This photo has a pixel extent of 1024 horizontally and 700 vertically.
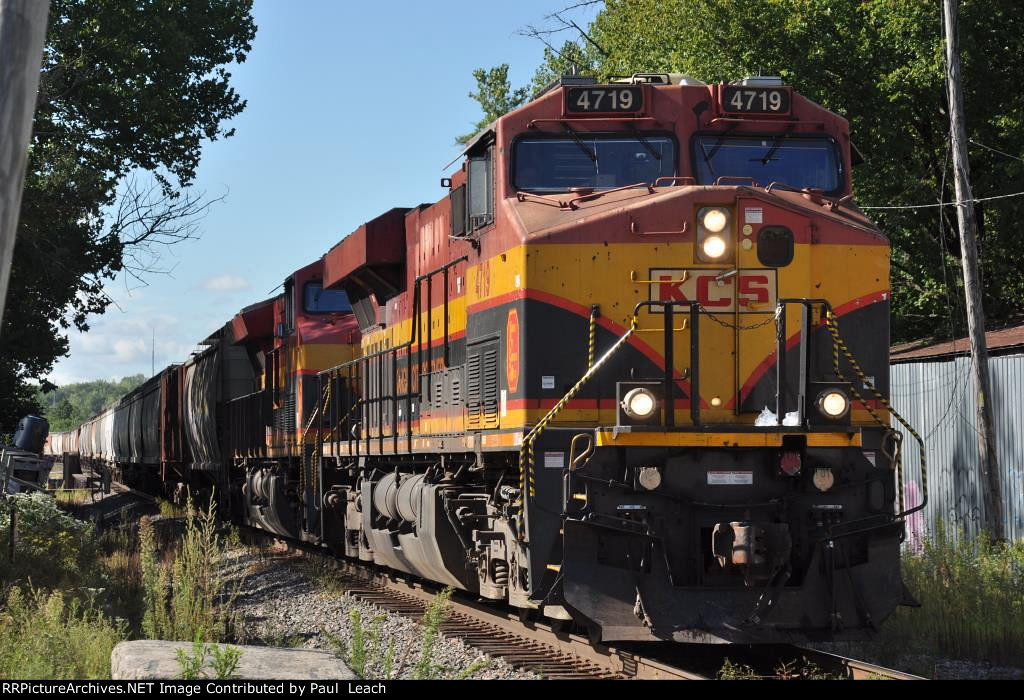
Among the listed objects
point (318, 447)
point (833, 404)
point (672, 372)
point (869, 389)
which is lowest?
point (318, 447)

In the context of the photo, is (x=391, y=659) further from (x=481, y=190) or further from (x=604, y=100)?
(x=604, y=100)

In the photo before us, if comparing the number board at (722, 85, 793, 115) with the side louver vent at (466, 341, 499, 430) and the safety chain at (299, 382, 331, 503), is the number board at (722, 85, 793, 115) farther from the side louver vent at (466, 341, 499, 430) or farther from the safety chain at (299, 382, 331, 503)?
the safety chain at (299, 382, 331, 503)

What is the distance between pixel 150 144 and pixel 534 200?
18.6 meters

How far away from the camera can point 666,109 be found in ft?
30.4

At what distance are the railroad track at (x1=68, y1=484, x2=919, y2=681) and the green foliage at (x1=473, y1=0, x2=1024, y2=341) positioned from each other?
1703 cm

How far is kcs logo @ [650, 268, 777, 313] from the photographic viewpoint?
8680 millimetres

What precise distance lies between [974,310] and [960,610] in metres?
5.41

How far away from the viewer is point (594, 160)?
30.4ft

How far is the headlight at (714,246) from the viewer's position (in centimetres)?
862

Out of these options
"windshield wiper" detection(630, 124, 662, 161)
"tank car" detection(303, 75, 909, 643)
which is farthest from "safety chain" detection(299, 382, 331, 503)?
"windshield wiper" detection(630, 124, 662, 161)

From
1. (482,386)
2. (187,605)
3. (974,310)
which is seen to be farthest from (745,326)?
(974,310)

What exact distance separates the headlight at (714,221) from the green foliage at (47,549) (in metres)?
7.57
